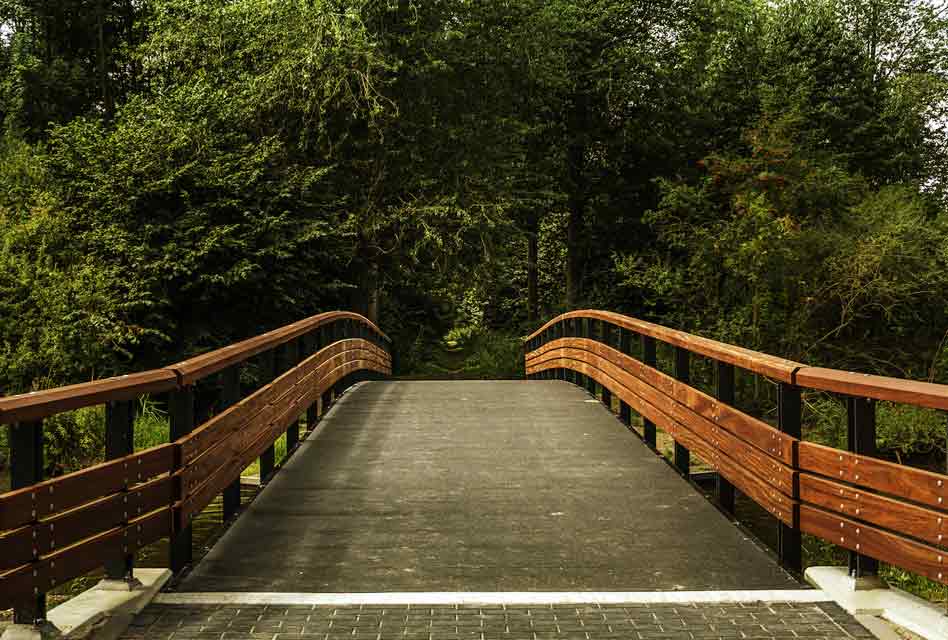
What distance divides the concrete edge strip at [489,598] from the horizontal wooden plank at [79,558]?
0.33 meters

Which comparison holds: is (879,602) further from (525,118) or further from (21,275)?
(525,118)

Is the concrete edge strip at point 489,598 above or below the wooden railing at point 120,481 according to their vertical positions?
below

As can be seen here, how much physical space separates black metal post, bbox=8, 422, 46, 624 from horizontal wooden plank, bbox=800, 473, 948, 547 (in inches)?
128

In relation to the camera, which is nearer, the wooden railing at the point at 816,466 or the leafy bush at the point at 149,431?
the wooden railing at the point at 816,466

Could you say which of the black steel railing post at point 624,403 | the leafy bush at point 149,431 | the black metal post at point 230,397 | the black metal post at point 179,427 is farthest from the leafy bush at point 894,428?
the black metal post at point 179,427

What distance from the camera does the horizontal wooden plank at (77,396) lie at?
3.43 meters

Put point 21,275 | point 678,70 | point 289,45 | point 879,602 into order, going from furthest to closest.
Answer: point 678,70
point 289,45
point 21,275
point 879,602

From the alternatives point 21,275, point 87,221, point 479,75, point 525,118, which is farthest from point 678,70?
point 21,275

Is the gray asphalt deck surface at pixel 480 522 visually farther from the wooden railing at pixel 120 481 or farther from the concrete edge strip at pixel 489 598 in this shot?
the wooden railing at pixel 120 481

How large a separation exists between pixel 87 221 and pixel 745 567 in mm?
19417

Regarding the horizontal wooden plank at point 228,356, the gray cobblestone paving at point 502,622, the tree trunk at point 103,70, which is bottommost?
the gray cobblestone paving at point 502,622

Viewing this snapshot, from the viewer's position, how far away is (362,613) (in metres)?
Result: 4.27

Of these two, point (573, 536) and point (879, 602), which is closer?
point (879, 602)

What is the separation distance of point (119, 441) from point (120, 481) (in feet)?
0.68
